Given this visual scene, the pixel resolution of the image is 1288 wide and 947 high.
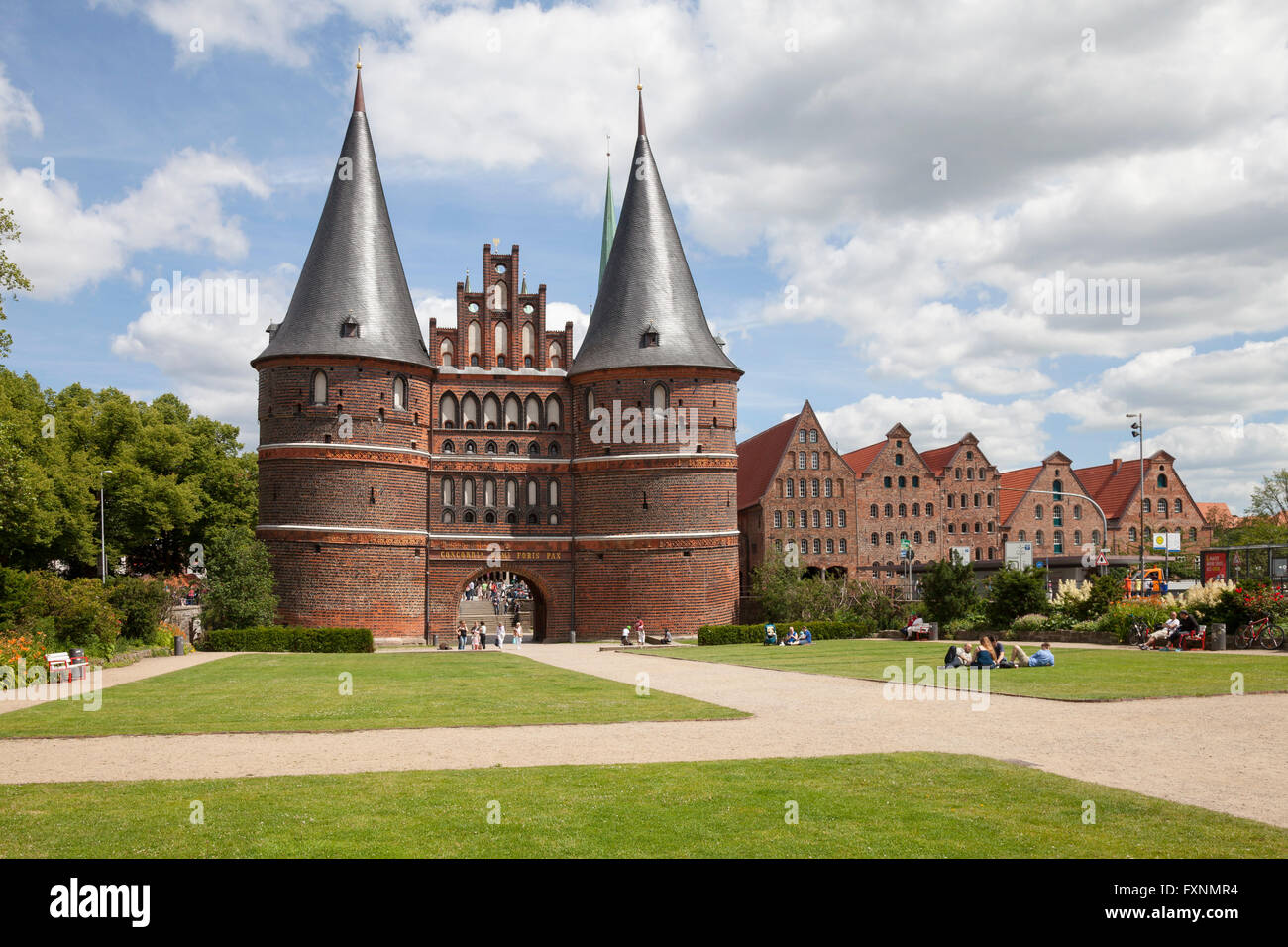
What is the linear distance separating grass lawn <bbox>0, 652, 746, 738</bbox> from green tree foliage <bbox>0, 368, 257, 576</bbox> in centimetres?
1988

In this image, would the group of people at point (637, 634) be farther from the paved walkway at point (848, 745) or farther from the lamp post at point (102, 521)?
the paved walkway at point (848, 745)

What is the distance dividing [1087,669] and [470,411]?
32.6 metres

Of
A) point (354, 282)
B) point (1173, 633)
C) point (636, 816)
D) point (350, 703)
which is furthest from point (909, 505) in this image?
point (636, 816)

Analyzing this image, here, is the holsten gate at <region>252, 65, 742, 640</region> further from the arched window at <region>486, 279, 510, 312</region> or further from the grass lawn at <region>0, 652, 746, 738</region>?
the grass lawn at <region>0, 652, 746, 738</region>

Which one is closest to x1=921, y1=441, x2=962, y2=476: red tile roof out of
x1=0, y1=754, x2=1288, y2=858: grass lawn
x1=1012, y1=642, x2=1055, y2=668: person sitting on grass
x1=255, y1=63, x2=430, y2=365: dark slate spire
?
x1=255, y1=63, x2=430, y2=365: dark slate spire

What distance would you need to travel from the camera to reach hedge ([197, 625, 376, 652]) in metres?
40.0

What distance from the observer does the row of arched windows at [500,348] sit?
5006cm

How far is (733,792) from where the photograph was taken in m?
10.1

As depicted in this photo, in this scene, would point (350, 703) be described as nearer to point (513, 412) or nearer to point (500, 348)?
point (513, 412)

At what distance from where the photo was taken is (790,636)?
4141 cm

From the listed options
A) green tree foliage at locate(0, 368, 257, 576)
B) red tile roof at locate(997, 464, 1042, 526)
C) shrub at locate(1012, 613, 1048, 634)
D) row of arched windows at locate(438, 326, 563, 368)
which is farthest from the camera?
red tile roof at locate(997, 464, 1042, 526)

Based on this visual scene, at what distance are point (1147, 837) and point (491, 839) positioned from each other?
4903 mm
